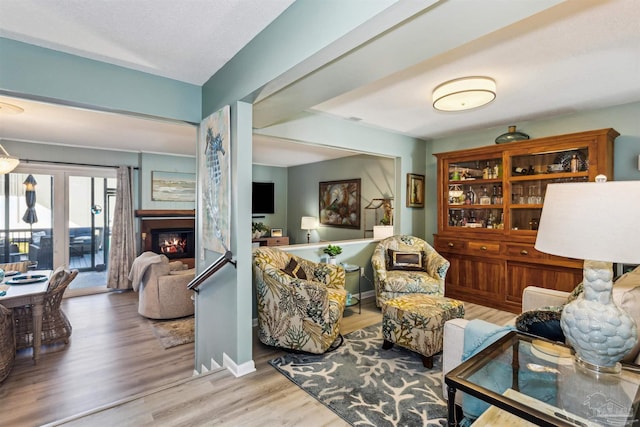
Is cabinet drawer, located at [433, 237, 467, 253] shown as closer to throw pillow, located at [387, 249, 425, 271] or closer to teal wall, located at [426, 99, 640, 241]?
throw pillow, located at [387, 249, 425, 271]

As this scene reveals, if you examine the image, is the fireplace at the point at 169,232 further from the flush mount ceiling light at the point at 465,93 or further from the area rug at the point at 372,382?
the flush mount ceiling light at the point at 465,93

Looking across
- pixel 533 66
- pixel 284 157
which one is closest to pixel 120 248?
pixel 284 157

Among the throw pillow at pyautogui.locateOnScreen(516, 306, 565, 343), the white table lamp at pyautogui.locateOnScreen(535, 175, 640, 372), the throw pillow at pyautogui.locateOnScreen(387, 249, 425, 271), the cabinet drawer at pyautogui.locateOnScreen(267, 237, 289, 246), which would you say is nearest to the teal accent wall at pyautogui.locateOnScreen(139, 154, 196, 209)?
the cabinet drawer at pyautogui.locateOnScreen(267, 237, 289, 246)

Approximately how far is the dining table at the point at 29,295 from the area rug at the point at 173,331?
113 centimetres

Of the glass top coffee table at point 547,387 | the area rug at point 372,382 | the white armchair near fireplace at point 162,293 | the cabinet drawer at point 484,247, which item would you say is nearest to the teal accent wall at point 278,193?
the white armchair near fireplace at point 162,293

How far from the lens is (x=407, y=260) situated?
425 cm

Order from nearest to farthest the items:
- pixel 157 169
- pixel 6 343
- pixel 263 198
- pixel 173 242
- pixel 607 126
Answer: pixel 6 343
pixel 607 126
pixel 157 169
pixel 173 242
pixel 263 198

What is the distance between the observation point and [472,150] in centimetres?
429

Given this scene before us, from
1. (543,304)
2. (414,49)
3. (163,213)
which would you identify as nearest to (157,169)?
(163,213)

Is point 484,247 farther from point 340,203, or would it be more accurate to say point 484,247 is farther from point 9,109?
point 9,109

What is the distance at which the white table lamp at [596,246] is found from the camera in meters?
1.10

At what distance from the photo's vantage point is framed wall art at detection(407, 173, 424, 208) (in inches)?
196

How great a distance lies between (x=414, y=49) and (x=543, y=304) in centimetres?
227

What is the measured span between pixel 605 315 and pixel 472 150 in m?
3.45
